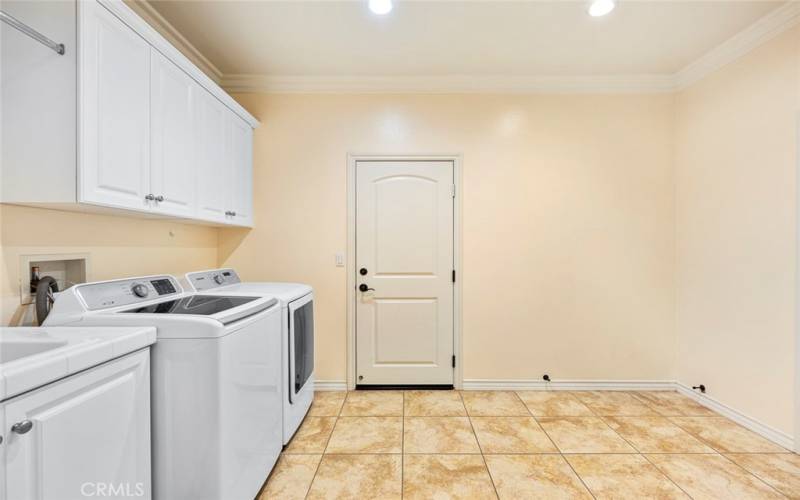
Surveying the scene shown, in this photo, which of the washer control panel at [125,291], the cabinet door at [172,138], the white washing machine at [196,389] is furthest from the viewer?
the cabinet door at [172,138]

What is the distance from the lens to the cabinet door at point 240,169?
2484mm

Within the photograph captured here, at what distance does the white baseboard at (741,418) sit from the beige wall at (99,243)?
13.1ft

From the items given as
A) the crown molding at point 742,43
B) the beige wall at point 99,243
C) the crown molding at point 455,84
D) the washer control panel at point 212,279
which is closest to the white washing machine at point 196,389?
the beige wall at point 99,243

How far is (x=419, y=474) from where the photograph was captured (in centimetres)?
181

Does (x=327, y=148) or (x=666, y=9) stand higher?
(x=666, y=9)

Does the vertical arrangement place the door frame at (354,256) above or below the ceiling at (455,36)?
below

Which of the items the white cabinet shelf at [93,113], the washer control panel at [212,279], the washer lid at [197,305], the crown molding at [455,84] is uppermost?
the crown molding at [455,84]

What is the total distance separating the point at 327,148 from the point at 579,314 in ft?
8.44

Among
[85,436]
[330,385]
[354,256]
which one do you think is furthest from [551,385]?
[85,436]

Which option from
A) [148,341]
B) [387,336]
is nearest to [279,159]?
[387,336]

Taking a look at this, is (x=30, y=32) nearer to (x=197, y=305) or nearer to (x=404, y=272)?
(x=197, y=305)

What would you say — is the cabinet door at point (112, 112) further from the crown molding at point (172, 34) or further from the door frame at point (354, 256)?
the door frame at point (354, 256)

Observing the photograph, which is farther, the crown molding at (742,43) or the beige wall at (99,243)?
the crown molding at (742,43)

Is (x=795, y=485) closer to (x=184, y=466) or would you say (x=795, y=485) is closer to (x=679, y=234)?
(x=679, y=234)
